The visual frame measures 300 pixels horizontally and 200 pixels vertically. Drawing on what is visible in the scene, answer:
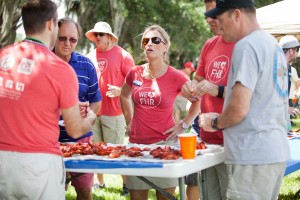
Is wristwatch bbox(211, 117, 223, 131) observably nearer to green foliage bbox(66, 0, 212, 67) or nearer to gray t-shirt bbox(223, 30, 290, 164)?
gray t-shirt bbox(223, 30, 290, 164)

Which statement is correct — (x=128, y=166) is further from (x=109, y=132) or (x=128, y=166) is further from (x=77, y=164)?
(x=109, y=132)

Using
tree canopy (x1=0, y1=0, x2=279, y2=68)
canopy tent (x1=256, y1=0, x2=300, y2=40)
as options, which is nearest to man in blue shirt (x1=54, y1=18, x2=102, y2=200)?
canopy tent (x1=256, y1=0, x2=300, y2=40)

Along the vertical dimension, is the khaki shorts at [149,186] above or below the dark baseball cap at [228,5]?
below

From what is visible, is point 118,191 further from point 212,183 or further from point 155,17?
point 155,17

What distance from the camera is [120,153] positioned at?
11.9 ft

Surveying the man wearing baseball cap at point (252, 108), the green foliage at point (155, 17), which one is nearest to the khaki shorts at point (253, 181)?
the man wearing baseball cap at point (252, 108)

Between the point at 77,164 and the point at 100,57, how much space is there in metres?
3.62

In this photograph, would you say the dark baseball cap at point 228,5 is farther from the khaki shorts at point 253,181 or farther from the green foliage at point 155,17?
the green foliage at point 155,17

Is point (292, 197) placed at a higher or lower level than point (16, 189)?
lower

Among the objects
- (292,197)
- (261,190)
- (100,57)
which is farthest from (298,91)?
(261,190)

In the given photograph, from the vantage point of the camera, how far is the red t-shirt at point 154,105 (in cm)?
455

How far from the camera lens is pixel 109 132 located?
6.66 metres

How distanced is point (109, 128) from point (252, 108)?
3.79 m

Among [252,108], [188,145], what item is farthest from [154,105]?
[252,108]
